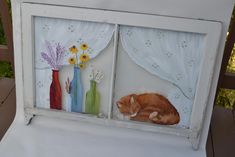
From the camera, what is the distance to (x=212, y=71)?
1.20m

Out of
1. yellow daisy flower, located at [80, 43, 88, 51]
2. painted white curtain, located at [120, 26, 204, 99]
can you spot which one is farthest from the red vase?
painted white curtain, located at [120, 26, 204, 99]

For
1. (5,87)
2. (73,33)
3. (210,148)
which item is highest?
(73,33)

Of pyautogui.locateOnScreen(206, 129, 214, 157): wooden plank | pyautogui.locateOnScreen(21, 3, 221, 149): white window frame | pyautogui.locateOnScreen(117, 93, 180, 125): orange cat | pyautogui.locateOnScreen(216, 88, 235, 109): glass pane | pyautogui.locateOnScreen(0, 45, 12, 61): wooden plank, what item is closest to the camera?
pyautogui.locateOnScreen(21, 3, 221, 149): white window frame

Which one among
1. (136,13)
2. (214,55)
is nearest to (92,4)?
(136,13)

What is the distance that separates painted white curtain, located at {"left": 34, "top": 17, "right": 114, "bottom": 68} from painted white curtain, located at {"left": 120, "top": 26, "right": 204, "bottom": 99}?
62 millimetres

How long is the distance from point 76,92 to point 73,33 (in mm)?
200

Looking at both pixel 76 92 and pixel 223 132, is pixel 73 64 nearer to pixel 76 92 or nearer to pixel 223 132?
pixel 76 92

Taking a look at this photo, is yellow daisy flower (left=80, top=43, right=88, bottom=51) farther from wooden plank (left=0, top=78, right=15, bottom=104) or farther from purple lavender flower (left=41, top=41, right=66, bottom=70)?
wooden plank (left=0, top=78, right=15, bottom=104)

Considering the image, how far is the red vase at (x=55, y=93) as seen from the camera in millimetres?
1274

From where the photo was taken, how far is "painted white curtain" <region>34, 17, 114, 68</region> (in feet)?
3.93

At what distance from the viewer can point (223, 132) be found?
1619 mm

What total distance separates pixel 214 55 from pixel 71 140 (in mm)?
536

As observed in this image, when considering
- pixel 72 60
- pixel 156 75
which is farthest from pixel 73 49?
Result: pixel 156 75

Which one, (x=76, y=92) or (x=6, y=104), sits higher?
(x=76, y=92)
